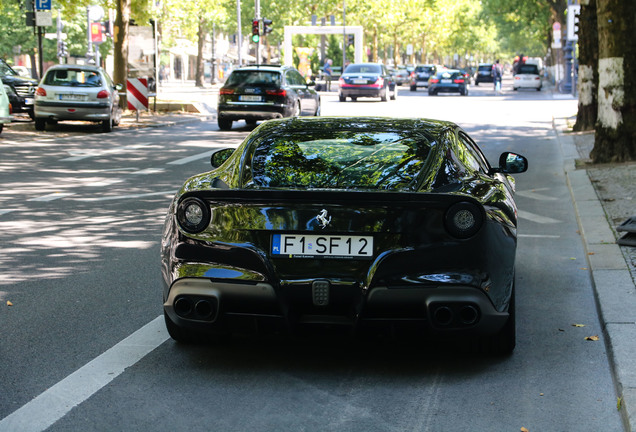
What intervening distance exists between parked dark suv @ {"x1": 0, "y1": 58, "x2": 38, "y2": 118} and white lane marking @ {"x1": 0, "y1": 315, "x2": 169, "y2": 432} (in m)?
23.6

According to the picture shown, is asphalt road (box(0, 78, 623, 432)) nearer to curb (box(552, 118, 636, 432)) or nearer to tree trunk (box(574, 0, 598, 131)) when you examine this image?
curb (box(552, 118, 636, 432))

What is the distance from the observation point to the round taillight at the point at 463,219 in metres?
5.05

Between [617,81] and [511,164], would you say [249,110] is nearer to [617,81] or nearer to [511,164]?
[617,81]

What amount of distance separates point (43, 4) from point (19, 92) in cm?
252

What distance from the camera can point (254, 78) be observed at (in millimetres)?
26125

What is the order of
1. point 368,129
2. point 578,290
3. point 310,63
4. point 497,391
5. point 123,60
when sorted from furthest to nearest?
point 310,63 → point 123,60 → point 578,290 → point 368,129 → point 497,391

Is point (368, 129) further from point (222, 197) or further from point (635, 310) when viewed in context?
point (635, 310)

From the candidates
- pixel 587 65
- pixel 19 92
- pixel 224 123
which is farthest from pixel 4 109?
pixel 587 65

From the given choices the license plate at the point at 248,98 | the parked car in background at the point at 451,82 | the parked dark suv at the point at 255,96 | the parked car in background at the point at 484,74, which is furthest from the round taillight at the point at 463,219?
the parked car in background at the point at 484,74

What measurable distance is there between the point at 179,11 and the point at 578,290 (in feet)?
202

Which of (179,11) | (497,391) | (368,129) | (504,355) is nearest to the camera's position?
(497,391)

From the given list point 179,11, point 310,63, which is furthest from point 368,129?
point 310,63

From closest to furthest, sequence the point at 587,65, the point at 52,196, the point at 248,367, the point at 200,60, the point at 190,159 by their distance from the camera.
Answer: the point at 248,367 → the point at 52,196 → the point at 190,159 → the point at 587,65 → the point at 200,60

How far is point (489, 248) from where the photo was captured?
516 centimetres
